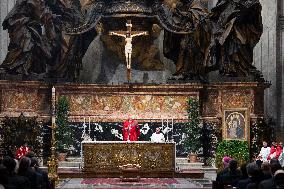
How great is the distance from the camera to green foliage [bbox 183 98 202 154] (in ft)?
89.9

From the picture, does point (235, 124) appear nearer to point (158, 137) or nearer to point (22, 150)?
point (158, 137)

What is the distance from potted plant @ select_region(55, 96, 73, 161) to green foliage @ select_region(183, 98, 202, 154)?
3933 mm

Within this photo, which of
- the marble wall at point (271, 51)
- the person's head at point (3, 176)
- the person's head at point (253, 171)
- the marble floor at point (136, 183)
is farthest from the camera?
the marble wall at point (271, 51)

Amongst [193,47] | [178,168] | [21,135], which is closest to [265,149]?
[178,168]

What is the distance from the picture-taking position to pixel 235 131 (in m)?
25.5

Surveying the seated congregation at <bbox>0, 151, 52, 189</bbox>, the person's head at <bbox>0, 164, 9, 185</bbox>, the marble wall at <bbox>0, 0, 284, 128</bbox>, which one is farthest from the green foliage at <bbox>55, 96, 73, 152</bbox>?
the person's head at <bbox>0, 164, 9, 185</bbox>

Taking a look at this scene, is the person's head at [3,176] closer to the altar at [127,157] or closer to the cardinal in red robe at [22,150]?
the altar at [127,157]

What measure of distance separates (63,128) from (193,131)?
436cm

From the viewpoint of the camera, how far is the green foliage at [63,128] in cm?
2745

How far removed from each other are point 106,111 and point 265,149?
6669 millimetres

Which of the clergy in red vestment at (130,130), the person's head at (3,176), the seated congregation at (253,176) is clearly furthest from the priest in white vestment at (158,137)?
the person's head at (3,176)

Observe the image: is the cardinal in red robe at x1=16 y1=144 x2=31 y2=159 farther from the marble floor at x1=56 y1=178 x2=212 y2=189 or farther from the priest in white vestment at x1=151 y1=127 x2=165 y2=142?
the priest in white vestment at x1=151 y1=127 x2=165 y2=142

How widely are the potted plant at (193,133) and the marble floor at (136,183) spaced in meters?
4.05

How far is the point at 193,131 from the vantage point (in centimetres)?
2739
